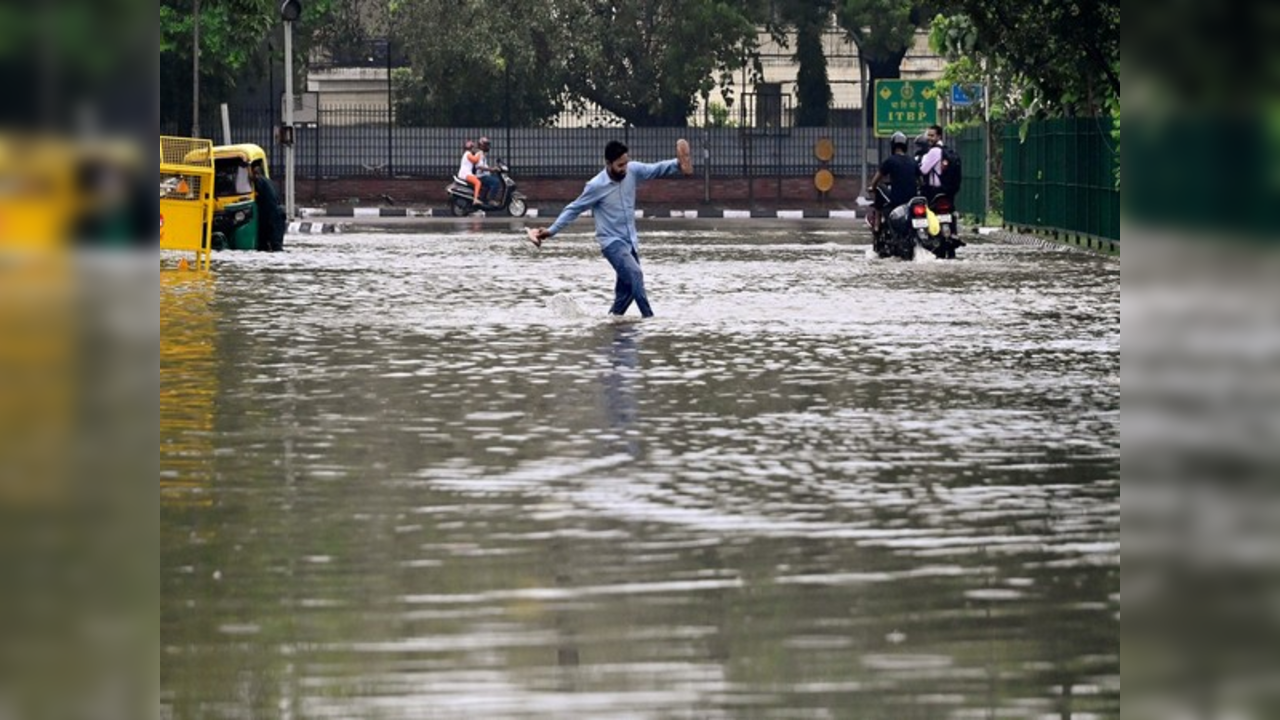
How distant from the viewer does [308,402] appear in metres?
14.8

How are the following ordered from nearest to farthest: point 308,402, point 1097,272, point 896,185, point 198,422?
point 198,422 → point 308,402 → point 1097,272 → point 896,185

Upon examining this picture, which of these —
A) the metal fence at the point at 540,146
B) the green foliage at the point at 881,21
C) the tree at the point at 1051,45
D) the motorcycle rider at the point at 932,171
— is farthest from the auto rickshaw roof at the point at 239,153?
the green foliage at the point at 881,21

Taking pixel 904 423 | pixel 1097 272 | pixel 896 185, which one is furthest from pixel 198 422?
pixel 896 185

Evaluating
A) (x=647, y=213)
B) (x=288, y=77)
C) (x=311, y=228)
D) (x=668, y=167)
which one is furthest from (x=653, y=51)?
(x=668, y=167)

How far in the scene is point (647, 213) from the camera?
195ft

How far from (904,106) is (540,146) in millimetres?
10062

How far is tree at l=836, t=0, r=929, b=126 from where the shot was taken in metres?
63.0

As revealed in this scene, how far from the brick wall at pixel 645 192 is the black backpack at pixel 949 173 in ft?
85.2

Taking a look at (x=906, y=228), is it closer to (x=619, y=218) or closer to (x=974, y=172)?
(x=619, y=218)

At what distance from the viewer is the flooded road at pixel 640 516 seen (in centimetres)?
655
